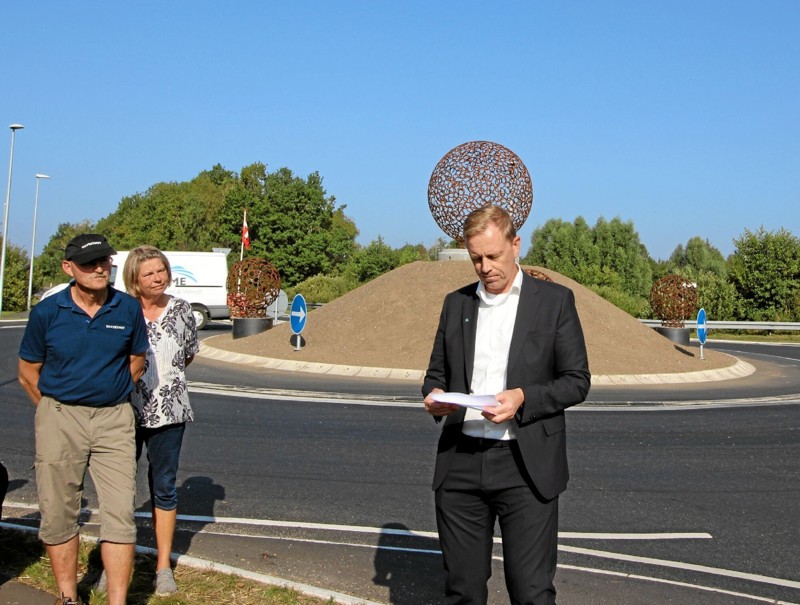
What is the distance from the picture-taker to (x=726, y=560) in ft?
19.0

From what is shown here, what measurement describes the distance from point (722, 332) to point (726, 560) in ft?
117

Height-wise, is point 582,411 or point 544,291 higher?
point 544,291

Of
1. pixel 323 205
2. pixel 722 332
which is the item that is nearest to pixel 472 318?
pixel 722 332

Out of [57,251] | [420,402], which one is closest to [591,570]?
[420,402]

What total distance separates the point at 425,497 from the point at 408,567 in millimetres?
2006

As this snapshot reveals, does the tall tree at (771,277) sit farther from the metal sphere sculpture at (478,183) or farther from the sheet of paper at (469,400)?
the sheet of paper at (469,400)

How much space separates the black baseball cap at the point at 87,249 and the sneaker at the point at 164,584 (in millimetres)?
1675

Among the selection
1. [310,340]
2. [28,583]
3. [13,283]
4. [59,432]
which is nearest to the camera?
[59,432]

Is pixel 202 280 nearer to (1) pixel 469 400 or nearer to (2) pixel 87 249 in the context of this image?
(2) pixel 87 249

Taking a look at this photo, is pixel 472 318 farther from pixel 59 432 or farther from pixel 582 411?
pixel 582 411

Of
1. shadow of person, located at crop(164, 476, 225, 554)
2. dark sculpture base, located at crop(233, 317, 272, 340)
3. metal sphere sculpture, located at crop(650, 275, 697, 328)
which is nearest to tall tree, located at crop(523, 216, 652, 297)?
metal sphere sculpture, located at crop(650, 275, 697, 328)

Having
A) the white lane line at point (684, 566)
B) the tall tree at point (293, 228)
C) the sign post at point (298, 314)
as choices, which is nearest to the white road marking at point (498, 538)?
the white lane line at point (684, 566)

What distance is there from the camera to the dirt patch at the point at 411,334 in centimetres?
1933

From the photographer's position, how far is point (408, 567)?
5332 mm
